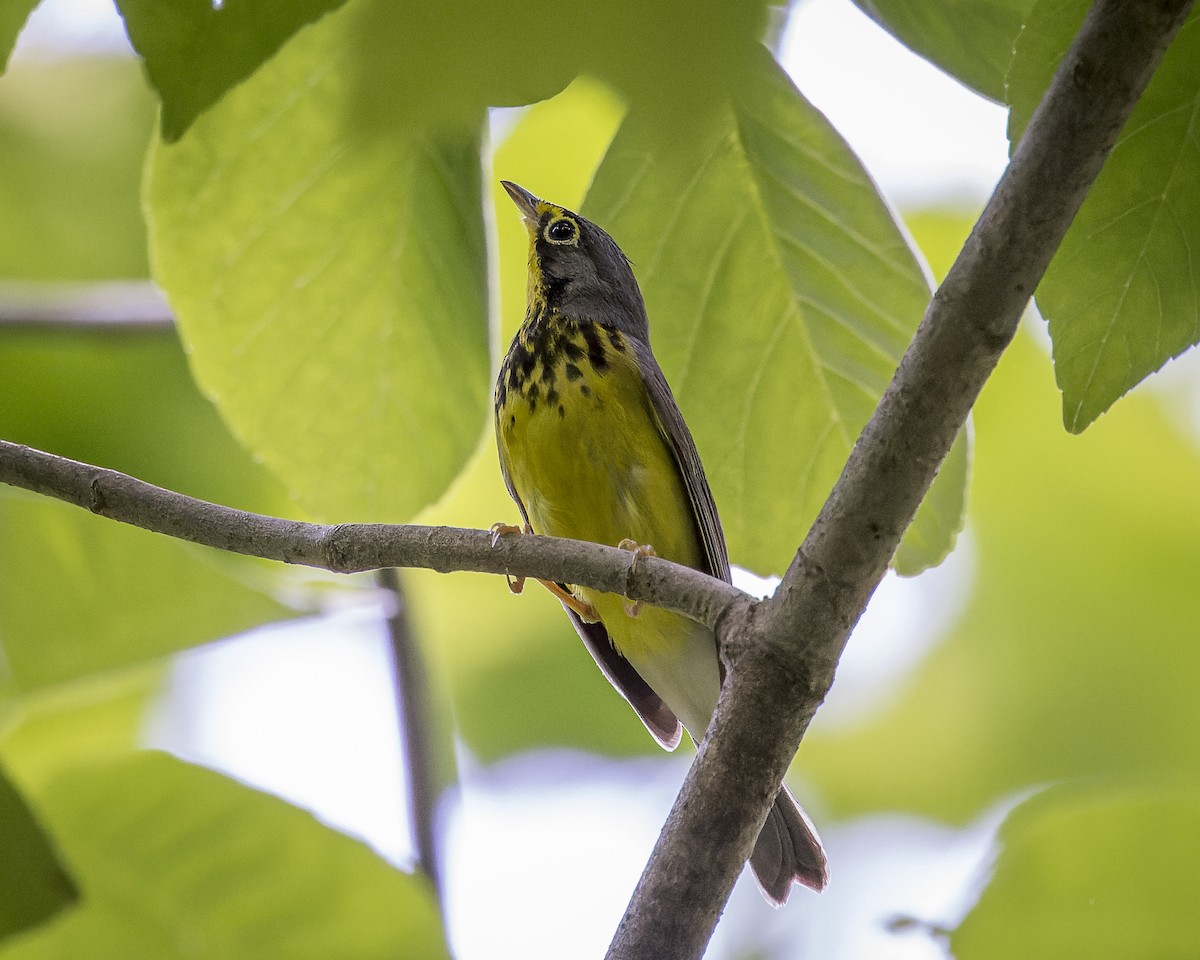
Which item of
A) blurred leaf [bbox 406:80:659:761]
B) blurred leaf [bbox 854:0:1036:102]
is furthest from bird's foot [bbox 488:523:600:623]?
blurred leaf [bbox 854:0:1036:102]

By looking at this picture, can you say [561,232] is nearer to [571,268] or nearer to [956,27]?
[571,268]

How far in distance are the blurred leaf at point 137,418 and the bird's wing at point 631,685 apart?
95 cm

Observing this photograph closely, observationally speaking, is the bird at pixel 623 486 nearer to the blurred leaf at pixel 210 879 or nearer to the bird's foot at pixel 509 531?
the bird's foot at pixel 509 531

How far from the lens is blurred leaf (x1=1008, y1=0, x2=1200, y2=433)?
1428 millimetres

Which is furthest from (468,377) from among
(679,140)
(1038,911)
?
(679,140)

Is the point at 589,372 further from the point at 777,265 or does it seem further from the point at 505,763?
the point at 505,763

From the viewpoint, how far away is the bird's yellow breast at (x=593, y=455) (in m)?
4.18

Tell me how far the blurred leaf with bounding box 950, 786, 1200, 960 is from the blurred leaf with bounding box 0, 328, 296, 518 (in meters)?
2.99

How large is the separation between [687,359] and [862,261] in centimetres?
43

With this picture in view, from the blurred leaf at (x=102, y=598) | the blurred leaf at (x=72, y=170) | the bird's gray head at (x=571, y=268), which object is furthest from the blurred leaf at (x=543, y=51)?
the blurred leaf at (x=72, y=170)

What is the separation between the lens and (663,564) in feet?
7.89

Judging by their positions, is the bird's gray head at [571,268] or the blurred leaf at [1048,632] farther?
the blurred leaf at [1048,632]

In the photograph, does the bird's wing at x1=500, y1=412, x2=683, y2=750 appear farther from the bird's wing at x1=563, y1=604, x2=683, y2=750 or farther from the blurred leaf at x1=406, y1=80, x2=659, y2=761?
the blurred leaf at x1=406, y1=80, x2=659, y2=761

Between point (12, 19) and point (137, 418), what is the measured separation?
10.7ft
